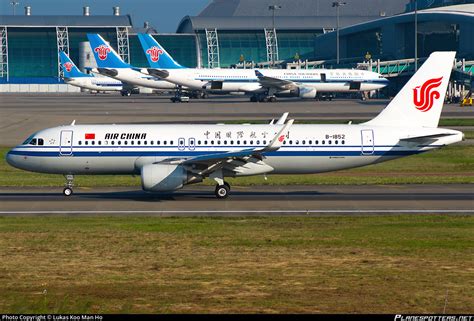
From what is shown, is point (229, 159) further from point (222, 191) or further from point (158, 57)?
point (158, 57)

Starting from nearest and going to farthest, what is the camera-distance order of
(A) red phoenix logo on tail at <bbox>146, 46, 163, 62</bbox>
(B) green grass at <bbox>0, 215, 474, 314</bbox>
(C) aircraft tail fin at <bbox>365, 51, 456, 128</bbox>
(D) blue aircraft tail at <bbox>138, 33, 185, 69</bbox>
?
(B) green grass at <bbox>0, 215, 474, 314</bbox>
(C) aircraft tail fin at <bbox>365, 51, 456, 128</bbox>
(D) blue aircraft tail at <bbox>138, 33, 185, 69</bbox>
(A) red phoenix logo on tail at <bbox>146, 46, 163, 62</bbox>

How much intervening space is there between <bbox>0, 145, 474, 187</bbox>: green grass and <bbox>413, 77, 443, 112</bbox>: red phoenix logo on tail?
252 inches

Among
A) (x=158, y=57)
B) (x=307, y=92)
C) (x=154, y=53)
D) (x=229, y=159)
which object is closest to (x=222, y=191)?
(x=229, y=159)

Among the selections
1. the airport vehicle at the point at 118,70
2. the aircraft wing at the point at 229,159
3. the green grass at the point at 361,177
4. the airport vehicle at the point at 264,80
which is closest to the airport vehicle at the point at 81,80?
the airport vehicle at the point at 118,70

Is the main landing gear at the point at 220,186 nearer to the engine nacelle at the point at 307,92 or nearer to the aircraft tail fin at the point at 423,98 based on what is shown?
the aircraft tail fin at the point at 423,98

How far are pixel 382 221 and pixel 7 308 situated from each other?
18.3 metres

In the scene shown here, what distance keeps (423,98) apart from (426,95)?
21cm

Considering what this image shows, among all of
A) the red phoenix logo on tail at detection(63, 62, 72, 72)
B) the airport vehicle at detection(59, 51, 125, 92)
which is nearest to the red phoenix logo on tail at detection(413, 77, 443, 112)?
the airport vehicle at detection(59, 51, 125, 92)

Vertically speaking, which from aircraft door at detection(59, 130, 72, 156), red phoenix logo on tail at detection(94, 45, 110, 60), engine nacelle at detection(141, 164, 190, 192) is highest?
red phoenix logo on tail at detection(94, 45, 110, 60)

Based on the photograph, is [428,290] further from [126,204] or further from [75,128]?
[75,128]

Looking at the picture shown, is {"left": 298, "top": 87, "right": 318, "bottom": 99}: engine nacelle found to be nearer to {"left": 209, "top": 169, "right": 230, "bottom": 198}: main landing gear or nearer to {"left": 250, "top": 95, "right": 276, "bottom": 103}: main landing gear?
{"left": 250, "top": 95, "right": 276, "bottom": 103}: main landing gear

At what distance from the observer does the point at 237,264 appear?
1059 inches

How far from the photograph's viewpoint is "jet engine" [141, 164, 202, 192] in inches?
1603

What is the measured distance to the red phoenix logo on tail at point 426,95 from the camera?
44.1 metres
